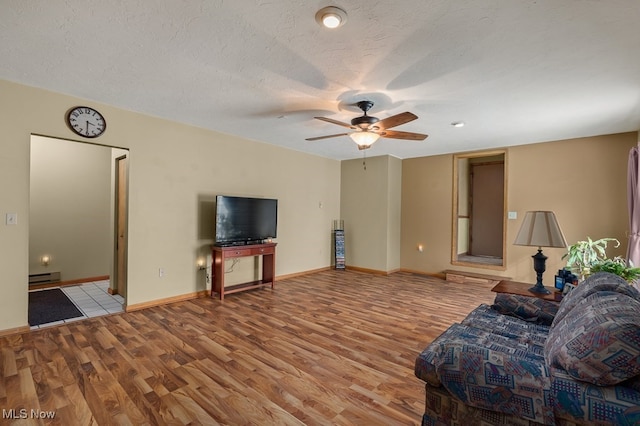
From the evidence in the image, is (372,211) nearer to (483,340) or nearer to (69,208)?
(483,340)

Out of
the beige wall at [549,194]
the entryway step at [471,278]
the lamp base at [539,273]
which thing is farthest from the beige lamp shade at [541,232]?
the entryway step at [471,278]

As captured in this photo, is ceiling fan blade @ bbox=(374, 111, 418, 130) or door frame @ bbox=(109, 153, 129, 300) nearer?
ceiling fan blade @ bbox=(374, 111, 418, 130)

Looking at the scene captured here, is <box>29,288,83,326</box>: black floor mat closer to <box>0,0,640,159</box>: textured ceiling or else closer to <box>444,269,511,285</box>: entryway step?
<box>0,0,640,159</box>: textured ceiling

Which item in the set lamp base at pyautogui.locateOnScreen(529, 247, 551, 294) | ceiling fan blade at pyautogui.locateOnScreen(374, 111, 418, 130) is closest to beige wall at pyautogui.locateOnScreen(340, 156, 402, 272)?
ceiling fan blade at pyautogui.locateOnScreen(374, 111, 418, 130)

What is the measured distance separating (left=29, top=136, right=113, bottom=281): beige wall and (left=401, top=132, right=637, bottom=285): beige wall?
585cm

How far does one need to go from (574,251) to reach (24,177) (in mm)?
6122

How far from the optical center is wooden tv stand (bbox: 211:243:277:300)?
4.35m

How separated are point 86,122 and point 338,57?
3015 millimetres

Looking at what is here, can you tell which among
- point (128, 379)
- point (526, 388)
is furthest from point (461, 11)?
point (128, 379)

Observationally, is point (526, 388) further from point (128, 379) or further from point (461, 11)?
point (128, 379)

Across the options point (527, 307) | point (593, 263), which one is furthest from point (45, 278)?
point (593, 263)

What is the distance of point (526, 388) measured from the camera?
48.6 inches

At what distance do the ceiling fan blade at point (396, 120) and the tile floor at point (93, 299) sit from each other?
12.8 ft

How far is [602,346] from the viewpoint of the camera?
119 cm
